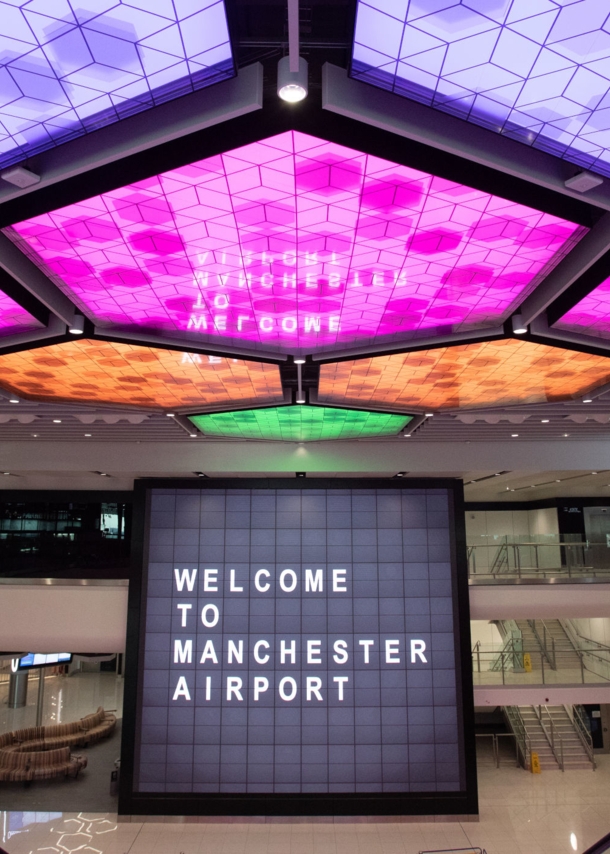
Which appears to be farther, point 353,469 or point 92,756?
point 92,756

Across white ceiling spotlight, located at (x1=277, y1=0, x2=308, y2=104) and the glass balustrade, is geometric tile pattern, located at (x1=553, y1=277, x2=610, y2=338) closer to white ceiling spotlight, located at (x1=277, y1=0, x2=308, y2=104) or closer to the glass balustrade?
white ceiling spotlight, located at (x1=277, y1=0, x2=308, y2=104)

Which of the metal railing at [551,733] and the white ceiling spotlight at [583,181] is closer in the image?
the white ceiling spotlight at [583,181]

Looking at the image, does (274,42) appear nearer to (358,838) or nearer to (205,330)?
(205,330)

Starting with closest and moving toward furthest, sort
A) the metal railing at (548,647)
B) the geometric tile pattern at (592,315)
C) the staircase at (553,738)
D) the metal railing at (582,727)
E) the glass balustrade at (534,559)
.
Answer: the geometric tile pattern at (592,315) → the glass balustrade at (534,559) → the metal railing at (548,647) → the staircase at (553,738) → the metal railing at (582,727)

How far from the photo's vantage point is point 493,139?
3.36 meters

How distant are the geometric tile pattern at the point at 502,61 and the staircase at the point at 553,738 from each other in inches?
676

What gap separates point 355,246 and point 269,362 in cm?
291

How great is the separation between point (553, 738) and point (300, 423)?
1224cm

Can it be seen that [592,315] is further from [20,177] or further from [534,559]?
[534,559]

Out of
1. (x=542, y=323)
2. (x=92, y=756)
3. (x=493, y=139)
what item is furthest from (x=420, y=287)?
(x=92, y=756)

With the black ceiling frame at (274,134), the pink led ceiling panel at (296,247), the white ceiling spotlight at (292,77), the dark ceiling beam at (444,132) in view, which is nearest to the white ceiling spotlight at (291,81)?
the white ceiling spotlight at (292,77)

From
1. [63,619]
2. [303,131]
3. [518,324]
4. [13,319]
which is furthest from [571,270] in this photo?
[63,619]

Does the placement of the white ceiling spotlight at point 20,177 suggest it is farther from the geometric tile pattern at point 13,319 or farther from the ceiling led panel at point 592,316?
the ceiling led panel at point 592,316

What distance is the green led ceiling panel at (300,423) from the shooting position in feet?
34.0
